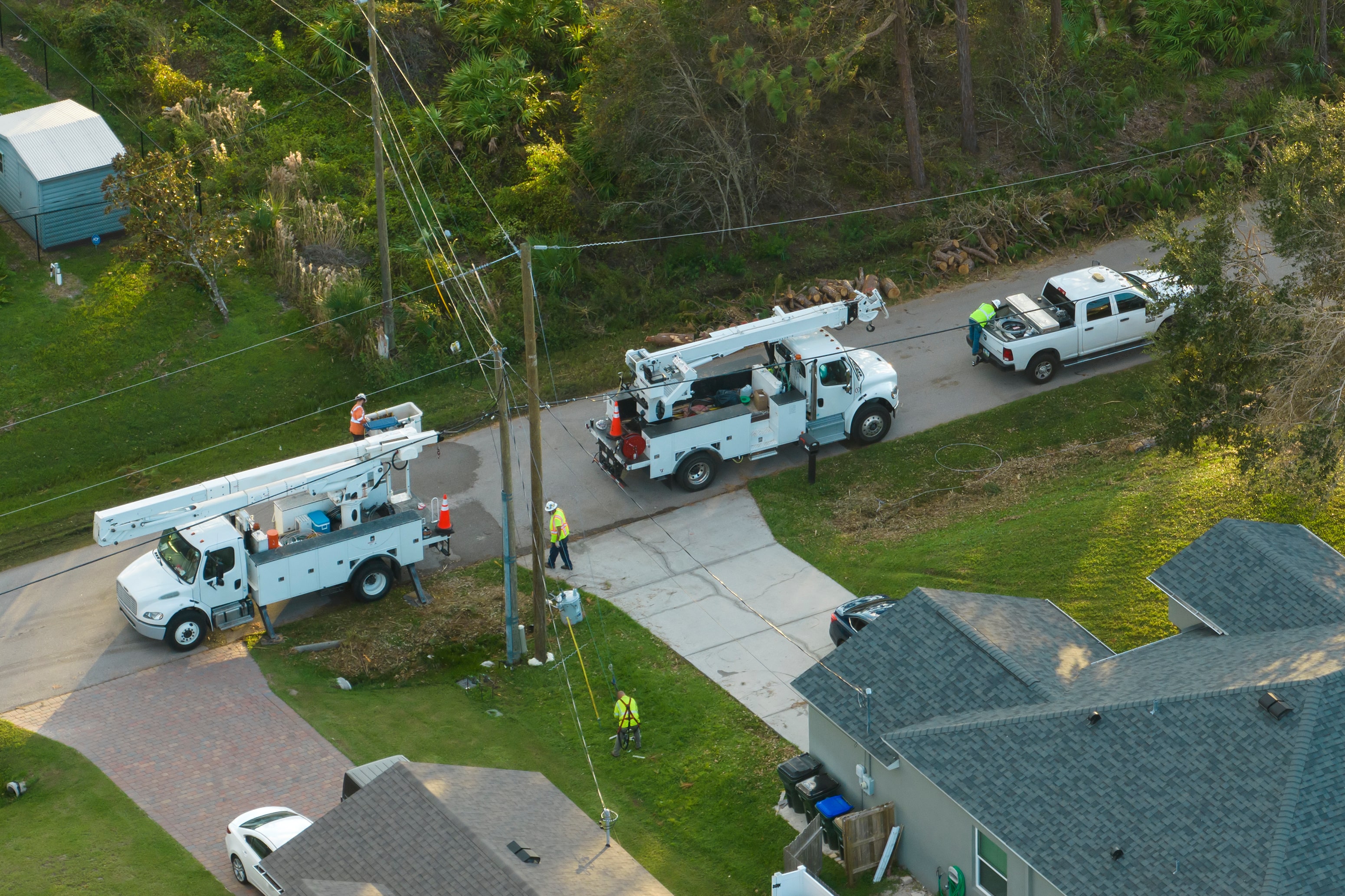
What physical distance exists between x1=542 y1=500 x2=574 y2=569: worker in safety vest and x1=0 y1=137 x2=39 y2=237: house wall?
743 inches

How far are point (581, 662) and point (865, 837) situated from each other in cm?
755

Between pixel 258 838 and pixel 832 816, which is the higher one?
pixel 258 838

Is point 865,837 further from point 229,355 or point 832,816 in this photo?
point 229,355

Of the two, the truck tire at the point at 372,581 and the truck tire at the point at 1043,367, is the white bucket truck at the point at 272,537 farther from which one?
the truck tire at the point at 1043,367

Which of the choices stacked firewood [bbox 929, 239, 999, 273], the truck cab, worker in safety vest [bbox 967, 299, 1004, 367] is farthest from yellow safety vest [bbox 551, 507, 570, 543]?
stacked firewood [bbox 929, 239, 999, 273]

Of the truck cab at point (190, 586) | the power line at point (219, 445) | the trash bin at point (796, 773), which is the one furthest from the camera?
the power line at point (219, 445)

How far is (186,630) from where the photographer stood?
27.2 metres

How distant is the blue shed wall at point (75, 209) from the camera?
39125mm

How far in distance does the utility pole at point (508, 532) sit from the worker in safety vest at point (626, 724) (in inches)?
117

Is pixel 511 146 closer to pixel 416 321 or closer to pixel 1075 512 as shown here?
pixel 416 321

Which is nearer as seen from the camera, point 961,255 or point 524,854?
point 524,854

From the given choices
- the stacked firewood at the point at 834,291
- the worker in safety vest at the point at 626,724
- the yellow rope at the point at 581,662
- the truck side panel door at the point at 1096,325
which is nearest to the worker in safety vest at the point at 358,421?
the yellow rope at the point at 581,662

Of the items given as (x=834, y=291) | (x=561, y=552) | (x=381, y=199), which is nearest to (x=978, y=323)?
(x=834, y=291)

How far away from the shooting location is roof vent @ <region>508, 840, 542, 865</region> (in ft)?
→ 60.7
